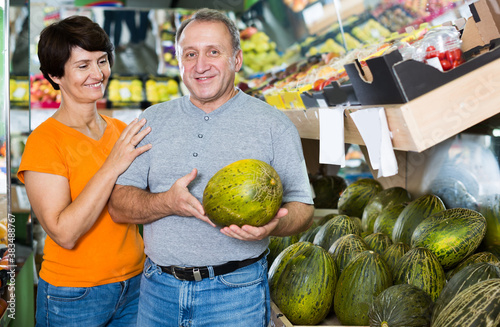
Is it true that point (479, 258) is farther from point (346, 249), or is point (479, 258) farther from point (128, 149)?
point (128, 149)

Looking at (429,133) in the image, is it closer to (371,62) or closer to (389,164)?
(389,164)

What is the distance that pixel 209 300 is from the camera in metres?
1.66

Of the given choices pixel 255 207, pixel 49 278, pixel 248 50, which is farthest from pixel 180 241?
pixel 248 50

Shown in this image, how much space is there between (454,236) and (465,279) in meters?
0.36

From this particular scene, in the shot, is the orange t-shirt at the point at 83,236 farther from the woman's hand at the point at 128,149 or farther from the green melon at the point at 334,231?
the green melon at the point at 334,231

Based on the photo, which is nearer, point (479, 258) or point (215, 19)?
point (215, 19)

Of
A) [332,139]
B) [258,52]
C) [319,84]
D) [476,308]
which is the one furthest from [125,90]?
[476,308]

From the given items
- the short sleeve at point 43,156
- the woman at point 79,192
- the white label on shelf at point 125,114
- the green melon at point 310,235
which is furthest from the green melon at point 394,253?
the white label on shelf at point 125,114

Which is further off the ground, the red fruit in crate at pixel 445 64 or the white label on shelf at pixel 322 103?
the red fruit in crate at pixel 445 64

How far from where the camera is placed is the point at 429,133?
1.44 metres

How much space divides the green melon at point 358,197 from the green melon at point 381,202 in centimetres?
26

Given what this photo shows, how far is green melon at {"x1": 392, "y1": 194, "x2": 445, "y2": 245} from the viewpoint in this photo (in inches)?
88.9

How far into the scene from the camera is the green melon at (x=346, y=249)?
→ 83.9 inches

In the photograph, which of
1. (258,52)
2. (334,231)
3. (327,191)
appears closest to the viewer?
(334,231)
